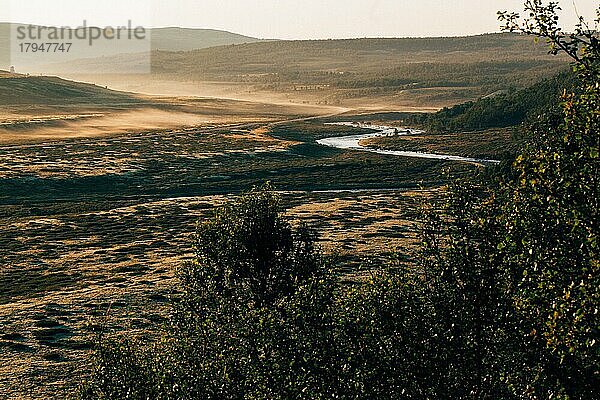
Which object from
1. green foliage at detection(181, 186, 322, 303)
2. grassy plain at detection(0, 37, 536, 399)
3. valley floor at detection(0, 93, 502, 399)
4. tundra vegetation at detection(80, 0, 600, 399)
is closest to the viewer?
tundra vegetation at detection(80, 0, 600, 399)

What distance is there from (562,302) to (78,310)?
45.1 metres

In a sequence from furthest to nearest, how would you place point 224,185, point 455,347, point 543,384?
1. point 224,185
2. point 455,347
3. point 543,384

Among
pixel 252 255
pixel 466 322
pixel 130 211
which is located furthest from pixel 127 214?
pixel 466 322

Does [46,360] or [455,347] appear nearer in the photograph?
[455,347]

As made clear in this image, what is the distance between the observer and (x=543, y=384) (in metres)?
22.7

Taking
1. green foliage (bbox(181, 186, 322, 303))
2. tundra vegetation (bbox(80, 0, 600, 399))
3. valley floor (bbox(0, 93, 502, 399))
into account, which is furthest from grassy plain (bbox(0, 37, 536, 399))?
green foliage (bbox(181, 186, 322, 303))

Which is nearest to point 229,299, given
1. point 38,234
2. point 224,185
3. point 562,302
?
point 562,302

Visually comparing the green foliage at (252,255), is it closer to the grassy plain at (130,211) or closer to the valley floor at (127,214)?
the valley floor at (127,214)

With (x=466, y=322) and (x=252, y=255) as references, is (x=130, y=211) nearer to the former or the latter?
(x=252, y=255)

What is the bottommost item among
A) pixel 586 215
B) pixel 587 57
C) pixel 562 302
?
pixel 562 302

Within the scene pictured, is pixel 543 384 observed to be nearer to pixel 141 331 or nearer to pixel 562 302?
pixel 562 302

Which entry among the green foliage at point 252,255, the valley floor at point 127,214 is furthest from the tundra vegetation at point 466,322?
the green foliage at point 252,255

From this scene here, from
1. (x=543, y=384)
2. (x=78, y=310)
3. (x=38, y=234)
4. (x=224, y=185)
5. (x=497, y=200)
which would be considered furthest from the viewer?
(x=224, y=185)

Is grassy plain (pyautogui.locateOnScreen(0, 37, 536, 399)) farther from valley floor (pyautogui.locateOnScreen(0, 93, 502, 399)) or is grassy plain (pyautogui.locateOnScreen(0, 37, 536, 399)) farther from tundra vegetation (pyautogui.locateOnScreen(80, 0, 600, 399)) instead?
tundra vegetation (pyautogui.locateOnScreen(80, 0, 600, 399))
